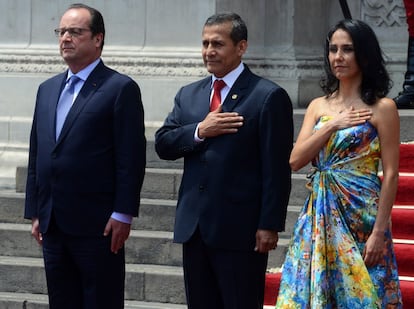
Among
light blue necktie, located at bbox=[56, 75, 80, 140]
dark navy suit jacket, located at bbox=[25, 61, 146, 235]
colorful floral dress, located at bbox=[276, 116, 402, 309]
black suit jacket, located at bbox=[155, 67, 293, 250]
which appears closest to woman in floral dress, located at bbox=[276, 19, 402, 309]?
colorful floral dress, located at bbox=[276, 116, 402, 309]

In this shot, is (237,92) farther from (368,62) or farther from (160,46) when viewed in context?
(160,46)

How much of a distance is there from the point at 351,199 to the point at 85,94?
1505 mm

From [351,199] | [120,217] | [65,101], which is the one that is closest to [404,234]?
[351,199]

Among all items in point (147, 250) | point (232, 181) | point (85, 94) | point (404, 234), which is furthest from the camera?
point (147, 250)

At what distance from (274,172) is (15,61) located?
4863mm

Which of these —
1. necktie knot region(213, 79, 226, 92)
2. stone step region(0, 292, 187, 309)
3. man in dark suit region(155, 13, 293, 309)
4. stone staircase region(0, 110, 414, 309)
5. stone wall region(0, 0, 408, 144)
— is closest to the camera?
man in dark suit region(155, 13, 293, 309)

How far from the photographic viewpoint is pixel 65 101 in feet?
23.0

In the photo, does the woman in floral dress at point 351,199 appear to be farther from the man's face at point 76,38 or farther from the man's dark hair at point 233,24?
the man's face at point 76,38

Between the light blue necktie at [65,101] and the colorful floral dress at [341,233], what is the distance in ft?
4.58

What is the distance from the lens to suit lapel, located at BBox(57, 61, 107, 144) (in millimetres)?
6875

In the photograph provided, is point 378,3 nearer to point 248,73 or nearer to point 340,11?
point 340,11

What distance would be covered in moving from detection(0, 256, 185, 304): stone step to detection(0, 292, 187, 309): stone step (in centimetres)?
5

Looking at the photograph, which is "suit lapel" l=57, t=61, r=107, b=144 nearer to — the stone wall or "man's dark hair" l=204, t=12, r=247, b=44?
"man's dark hair" l=204, t=12, r=247, b=44

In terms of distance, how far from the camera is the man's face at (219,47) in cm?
654
